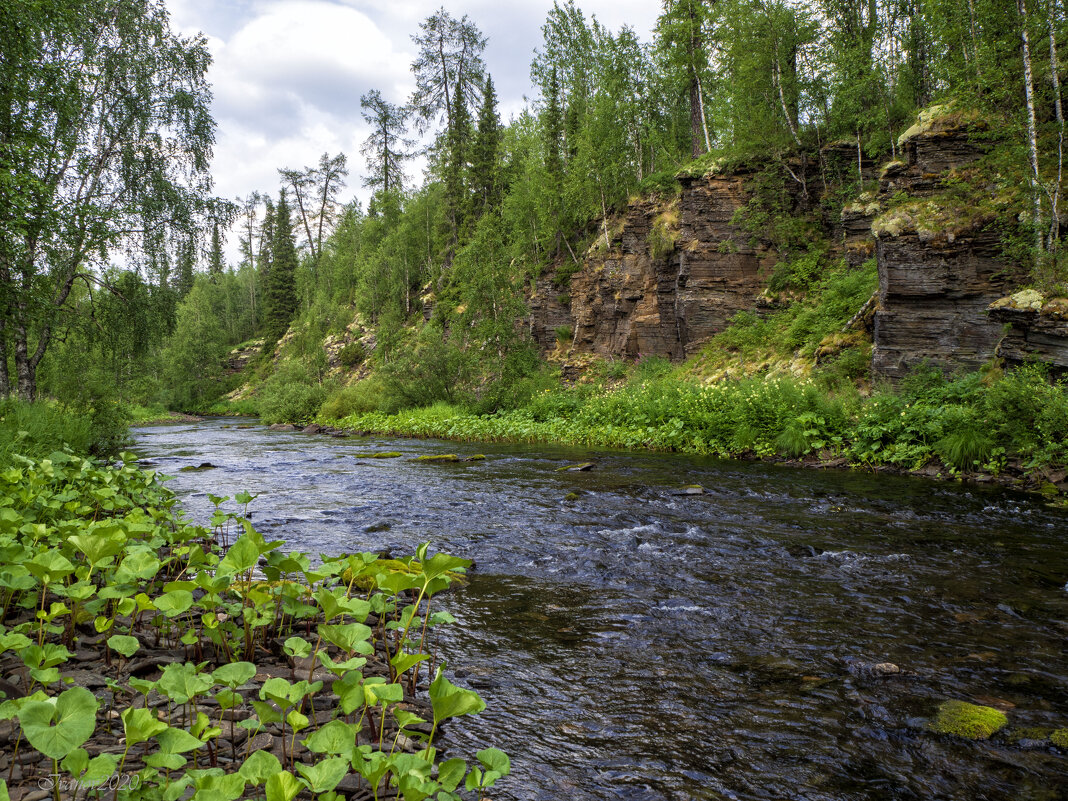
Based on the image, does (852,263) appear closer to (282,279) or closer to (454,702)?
(454,702)

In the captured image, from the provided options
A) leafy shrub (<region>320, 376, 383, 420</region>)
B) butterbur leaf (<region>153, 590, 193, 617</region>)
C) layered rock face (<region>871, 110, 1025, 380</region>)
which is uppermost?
layered rock face (<region>871, 110, 1025, 380</region>)

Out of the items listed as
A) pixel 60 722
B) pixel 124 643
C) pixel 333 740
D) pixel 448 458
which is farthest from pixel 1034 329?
pixel 60 722

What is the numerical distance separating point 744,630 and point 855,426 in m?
10.7

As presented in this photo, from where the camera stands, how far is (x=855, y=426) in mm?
13422

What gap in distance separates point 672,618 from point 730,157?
80.9 feet

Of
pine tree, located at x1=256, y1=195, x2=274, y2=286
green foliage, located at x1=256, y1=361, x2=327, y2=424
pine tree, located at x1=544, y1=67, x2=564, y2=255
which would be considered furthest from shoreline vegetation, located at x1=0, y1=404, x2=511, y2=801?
pine tree, located at x1=256, y1=195, x2=274, y2=286

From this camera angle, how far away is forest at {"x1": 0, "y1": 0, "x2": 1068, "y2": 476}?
510 inches

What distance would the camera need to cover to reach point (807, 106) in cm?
2581

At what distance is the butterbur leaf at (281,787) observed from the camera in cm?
161

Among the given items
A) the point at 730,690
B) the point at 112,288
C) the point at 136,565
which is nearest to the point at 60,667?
the point at 136,565

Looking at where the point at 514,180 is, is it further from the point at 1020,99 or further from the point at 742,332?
the point at 1020,99

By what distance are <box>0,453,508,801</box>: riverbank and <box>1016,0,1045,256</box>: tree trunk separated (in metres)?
15.7

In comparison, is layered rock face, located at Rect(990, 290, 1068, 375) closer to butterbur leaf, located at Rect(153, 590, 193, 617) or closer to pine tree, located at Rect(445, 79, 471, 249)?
butterbur leaf, located at Rect(153, 590, 193, 617)

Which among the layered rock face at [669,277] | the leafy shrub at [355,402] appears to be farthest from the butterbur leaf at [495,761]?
the leafy shrub at [355,402]
